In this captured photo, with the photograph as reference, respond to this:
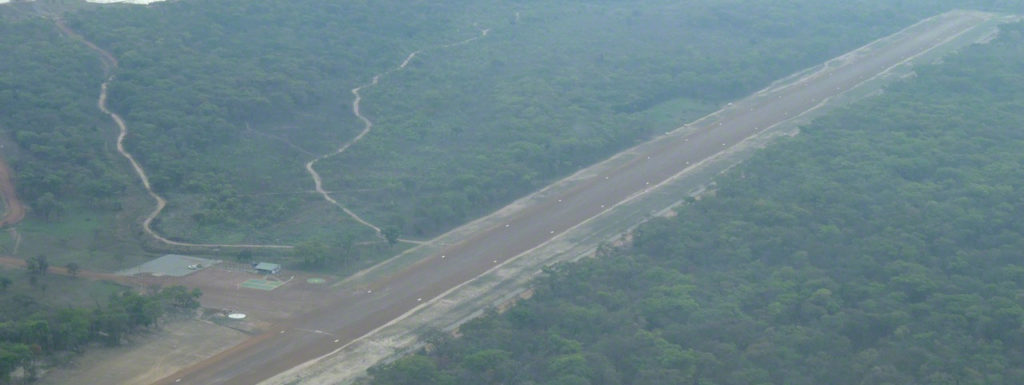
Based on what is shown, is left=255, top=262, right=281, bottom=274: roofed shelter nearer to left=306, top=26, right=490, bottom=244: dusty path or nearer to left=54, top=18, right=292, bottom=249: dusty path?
left=54, top=18, right=292, bottom=249: dusty path

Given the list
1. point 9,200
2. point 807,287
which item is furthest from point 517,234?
point 9,200

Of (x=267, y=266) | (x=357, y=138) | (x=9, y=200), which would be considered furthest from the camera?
(x=357, y=138)

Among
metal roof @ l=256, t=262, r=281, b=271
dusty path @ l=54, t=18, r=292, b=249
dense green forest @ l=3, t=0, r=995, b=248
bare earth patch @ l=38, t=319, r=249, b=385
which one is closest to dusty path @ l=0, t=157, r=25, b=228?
dense green forest @ l=3, t=0, r=995, b=248

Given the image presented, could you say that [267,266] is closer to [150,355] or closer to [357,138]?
[150,355]

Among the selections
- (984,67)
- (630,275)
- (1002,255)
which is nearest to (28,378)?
(630,275)

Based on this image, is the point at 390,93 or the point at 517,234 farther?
the point at 390,93

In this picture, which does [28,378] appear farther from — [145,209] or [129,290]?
[145,209]

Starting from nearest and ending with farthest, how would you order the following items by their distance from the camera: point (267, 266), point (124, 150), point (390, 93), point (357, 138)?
point (267, 266)
point (124, 150)
point (357, 138)
point (390, 93)

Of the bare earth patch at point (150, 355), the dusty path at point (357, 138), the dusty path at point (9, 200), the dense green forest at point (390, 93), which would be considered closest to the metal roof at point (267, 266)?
the dense green forest at point (390, 93)
